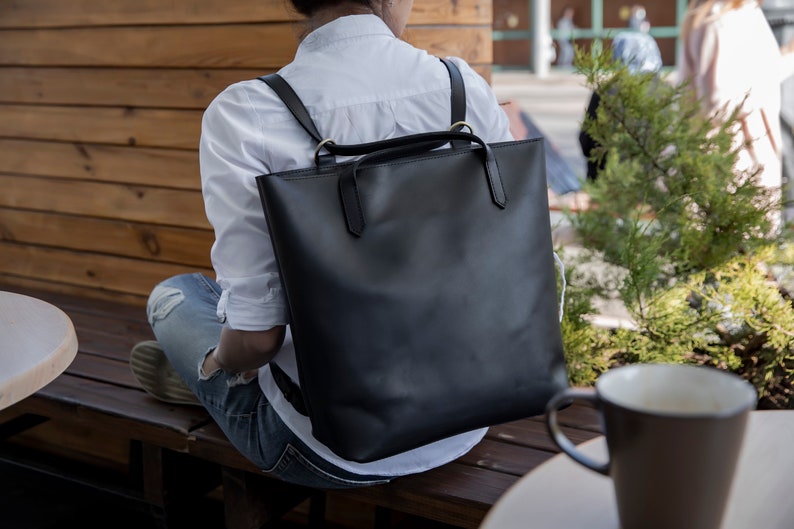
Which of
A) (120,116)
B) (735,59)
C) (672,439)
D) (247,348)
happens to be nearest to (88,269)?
(120,116)

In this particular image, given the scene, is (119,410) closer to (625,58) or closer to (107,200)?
(107,200)

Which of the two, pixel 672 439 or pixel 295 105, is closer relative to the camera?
pixel 672 439

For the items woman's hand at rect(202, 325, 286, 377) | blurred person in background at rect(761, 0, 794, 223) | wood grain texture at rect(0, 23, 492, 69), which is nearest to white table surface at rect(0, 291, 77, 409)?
woman's hand at rect(202, 325, 286, 377)

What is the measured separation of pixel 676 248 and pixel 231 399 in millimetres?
1175

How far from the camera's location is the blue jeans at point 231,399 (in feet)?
5.28

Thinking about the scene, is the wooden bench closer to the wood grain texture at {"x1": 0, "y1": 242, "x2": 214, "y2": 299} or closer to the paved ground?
the wood grain texture at {"x1": 0, "y1": 242, "x2": 214, "y2": 299}

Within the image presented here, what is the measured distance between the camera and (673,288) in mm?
2135

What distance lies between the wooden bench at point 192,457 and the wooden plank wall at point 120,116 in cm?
24

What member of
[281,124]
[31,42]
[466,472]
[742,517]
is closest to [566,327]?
[466,472]

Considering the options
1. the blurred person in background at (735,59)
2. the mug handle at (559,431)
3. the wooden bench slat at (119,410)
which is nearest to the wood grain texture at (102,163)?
the wooden bench slat at (119,410)

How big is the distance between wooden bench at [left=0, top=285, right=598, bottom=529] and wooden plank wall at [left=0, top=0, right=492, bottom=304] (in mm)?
239

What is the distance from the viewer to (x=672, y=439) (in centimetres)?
66

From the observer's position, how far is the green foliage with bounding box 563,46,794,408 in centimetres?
212

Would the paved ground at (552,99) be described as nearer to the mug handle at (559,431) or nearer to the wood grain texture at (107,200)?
the wood grain texture at (107,200)
